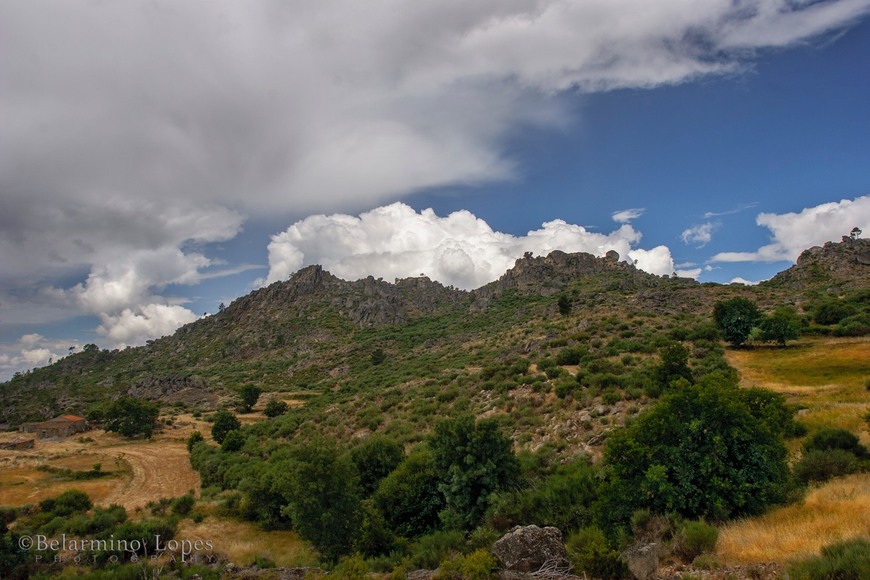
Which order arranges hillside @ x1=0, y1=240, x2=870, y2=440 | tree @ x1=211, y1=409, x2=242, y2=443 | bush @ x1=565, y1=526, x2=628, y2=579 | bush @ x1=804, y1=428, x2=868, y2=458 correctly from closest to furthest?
bush @ x1=565, y1=526, x2=628, y2=579, bush @ x1=804, y1=428, x2=868, y2=458, hillside @ x1=0, y1=240, x2=870, y2=440, tree @ x1=211, y1=409, x2=242, y2=443

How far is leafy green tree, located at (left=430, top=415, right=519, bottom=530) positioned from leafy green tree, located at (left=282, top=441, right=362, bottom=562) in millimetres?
3547

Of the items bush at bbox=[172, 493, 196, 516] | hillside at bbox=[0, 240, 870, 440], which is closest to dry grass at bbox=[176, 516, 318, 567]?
bush at bbox=[172, 493, 196, 516]

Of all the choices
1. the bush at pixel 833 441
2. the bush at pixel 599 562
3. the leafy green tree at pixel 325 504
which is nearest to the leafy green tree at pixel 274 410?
the leafy green tree at pixel 325 504

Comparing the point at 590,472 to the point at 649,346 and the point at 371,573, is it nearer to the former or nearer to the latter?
the point at 371,573

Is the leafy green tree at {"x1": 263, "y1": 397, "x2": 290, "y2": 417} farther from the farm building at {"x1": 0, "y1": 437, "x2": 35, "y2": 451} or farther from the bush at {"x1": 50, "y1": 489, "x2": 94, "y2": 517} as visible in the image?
the bush at {"x1": 50, "y1": 489, "x2": 94, "y2": 517}

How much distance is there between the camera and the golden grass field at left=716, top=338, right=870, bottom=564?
816 cm

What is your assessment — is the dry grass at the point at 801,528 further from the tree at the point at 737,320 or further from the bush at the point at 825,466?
the tree at the point at 737,320

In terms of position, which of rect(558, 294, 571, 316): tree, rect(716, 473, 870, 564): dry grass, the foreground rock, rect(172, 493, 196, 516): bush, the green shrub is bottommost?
rect(172, 493, 196, 516): bush

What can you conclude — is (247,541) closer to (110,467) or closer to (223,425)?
(110,467)

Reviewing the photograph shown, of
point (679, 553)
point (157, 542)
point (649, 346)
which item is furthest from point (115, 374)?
point (679, 553)

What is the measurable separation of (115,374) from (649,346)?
150067 mm

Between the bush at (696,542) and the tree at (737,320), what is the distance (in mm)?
33630

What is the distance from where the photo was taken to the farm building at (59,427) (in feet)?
193

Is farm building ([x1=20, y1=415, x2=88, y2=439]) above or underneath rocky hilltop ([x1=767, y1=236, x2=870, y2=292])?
underneath
